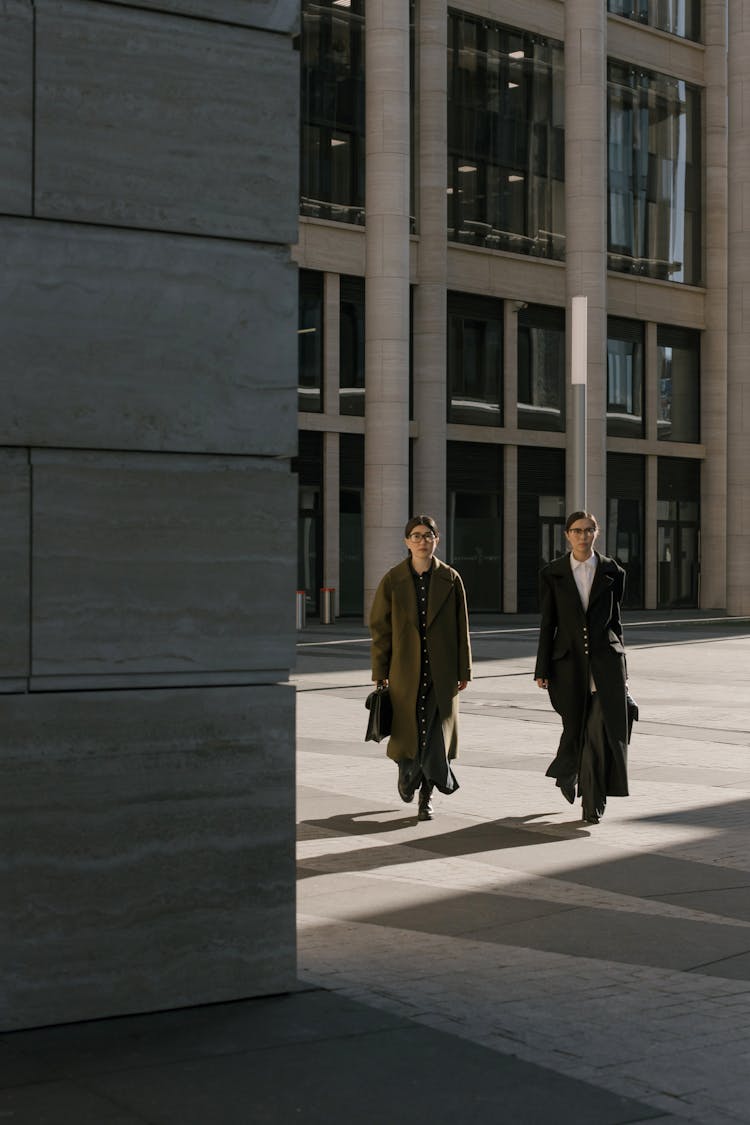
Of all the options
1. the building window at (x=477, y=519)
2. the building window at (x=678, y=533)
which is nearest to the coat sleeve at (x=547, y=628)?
the building window at (x=477, y=519)

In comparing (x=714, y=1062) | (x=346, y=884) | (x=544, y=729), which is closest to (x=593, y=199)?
(x=544, y=729)

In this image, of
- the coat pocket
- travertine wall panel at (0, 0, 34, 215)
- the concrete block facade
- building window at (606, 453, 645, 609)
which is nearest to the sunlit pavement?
the concrete block facade

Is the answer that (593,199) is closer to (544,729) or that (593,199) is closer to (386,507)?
(386,507)

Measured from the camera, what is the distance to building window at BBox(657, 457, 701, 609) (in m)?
45.2

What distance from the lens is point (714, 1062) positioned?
4.98m

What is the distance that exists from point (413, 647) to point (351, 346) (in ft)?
90.7

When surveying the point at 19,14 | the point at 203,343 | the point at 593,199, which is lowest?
the point at 203,343

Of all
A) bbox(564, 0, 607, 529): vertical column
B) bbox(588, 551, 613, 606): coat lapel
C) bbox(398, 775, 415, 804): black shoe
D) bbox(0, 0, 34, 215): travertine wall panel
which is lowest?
bbox(398, 775, 415, 804): black shoe

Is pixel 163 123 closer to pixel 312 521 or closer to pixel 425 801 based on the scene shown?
pixel 425 801

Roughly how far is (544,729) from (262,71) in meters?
10.3

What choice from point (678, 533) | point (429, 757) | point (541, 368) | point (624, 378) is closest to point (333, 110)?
point (541, 368)

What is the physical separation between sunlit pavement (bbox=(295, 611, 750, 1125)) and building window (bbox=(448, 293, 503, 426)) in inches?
1003

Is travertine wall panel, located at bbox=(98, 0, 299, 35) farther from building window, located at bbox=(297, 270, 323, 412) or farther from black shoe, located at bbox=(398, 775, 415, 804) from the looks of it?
building window, located at bbox=(297, 270, 323, 412)

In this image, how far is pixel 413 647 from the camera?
33.7ft
